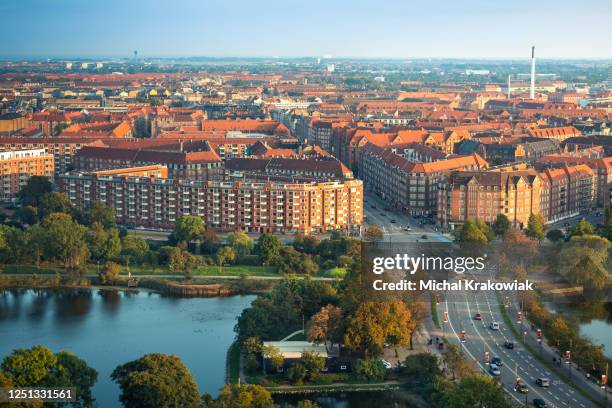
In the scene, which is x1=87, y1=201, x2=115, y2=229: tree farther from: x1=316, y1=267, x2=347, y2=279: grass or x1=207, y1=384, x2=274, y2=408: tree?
x1=207, y1=384, x2=274, y2=408: tree

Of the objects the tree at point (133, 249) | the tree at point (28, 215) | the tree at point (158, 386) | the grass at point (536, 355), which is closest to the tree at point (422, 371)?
the grass at point (536, 355)

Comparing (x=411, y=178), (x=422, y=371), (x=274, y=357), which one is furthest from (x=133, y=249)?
(x=422, y=371)

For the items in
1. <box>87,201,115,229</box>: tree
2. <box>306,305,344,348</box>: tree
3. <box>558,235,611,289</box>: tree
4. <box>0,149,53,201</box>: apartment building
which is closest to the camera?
<box>306,305,344,348</box>: tree

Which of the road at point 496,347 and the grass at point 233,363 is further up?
the road at point 496,347

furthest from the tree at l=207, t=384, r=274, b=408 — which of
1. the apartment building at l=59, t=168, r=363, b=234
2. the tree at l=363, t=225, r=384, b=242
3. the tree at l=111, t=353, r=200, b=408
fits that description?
the apartment building at l=59, t=168, r=363, b=234

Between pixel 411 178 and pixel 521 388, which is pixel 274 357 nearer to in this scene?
pixel 521 388

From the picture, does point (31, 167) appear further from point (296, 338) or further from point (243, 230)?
point (296, 338)

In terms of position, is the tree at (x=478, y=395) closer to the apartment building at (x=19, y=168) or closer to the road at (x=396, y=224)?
the road at (x=396, y=224)

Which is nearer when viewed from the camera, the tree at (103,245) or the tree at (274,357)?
the tree at (274,357)
